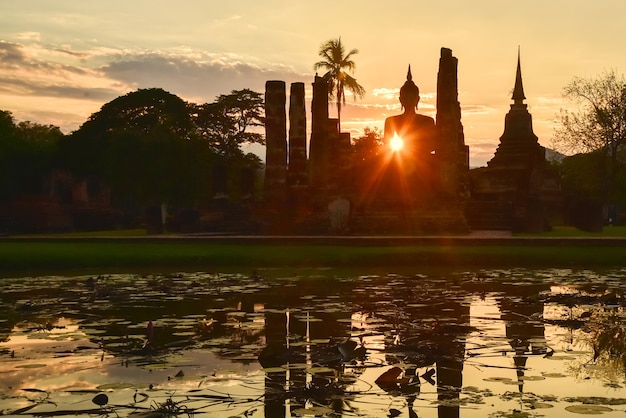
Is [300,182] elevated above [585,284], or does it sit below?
above

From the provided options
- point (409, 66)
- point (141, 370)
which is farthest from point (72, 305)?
point (409, 66)

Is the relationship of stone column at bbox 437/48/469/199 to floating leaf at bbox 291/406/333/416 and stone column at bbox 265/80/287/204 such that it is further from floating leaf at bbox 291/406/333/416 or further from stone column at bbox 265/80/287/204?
floating leaf at bbox 291/406/333/416

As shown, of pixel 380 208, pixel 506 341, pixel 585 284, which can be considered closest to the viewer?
pixel 506 341

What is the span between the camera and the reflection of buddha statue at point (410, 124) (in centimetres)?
4100

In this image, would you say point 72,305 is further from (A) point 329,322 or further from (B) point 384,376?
(B) point 384,376

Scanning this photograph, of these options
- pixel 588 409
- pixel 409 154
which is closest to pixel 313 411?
pixel 588 409

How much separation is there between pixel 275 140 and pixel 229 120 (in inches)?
1052

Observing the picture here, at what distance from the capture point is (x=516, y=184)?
40.1 m

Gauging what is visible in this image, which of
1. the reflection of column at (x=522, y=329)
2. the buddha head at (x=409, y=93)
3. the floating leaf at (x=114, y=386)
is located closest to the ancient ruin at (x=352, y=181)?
the buddha head at (x=409, y=93)

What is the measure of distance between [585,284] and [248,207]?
20629 millimetres

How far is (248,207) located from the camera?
105ft

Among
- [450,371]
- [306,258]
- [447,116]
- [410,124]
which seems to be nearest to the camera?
[450,371]

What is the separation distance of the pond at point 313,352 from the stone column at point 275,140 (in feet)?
68.9

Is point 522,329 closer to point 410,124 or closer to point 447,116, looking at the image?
point 447,116
